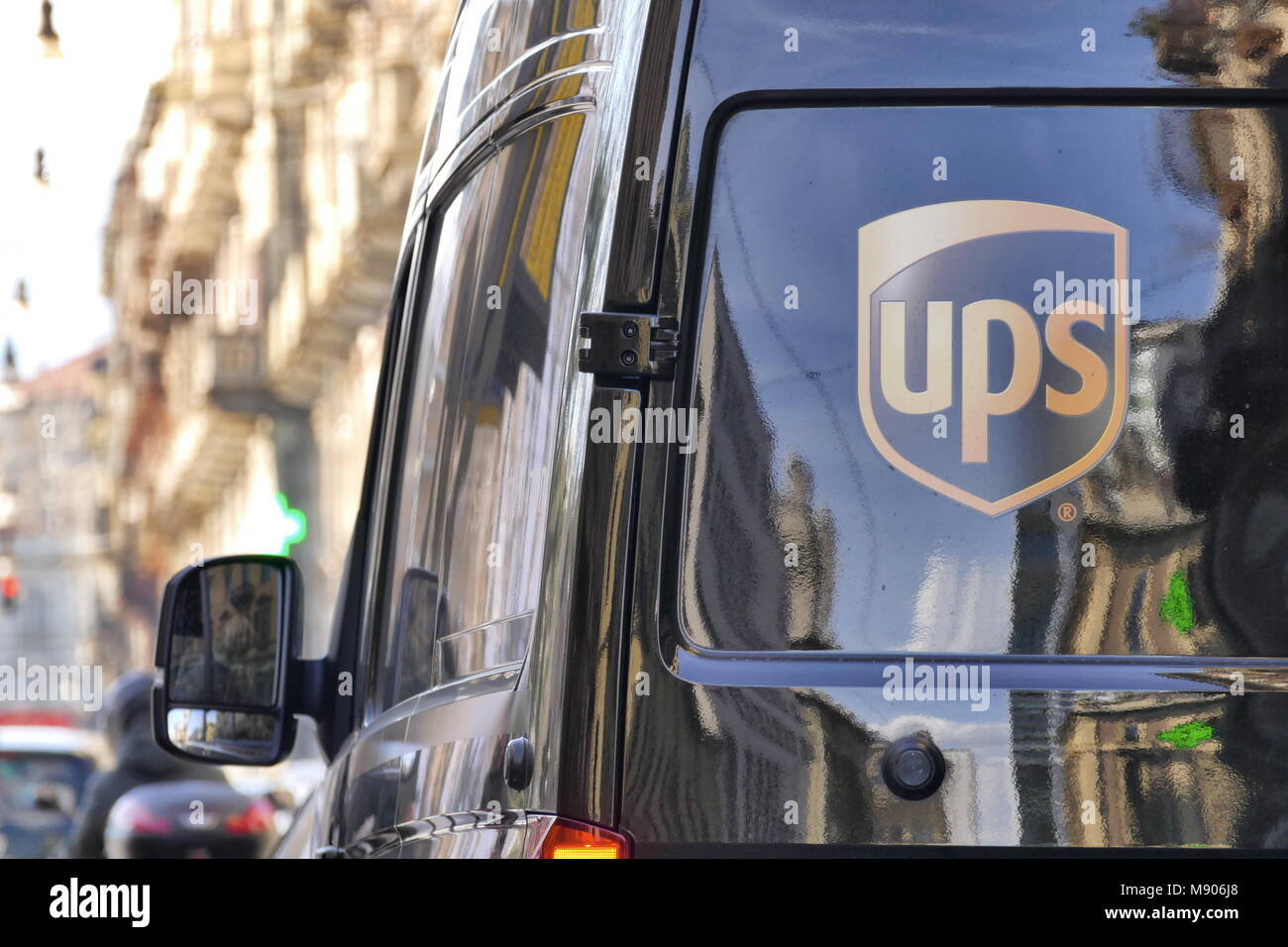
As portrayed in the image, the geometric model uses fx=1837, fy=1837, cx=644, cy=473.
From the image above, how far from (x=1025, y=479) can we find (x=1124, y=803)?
1.42ft

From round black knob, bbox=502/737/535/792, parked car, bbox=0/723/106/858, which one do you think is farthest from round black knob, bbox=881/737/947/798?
parked car, bbox=0/723/106/858

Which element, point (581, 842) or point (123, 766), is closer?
point (581, 842)

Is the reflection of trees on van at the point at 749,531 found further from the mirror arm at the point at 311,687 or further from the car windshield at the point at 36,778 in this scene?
the car windshield at the point at 36,778

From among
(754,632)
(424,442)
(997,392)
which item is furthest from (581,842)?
(424,442)

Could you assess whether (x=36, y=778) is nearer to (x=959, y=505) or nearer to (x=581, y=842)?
(x=581, y=842)

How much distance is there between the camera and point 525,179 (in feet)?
9.65

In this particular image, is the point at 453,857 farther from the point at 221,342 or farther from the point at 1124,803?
the point at 221,342

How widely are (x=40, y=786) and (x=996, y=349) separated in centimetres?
1352

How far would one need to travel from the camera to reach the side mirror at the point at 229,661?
3.52m

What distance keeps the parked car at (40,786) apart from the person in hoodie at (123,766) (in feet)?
11.1

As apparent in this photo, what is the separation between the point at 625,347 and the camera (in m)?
2.44

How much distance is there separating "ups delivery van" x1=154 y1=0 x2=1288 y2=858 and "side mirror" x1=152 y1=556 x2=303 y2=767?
1122 millimetres

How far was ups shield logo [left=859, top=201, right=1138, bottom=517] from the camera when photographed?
2.39 m
